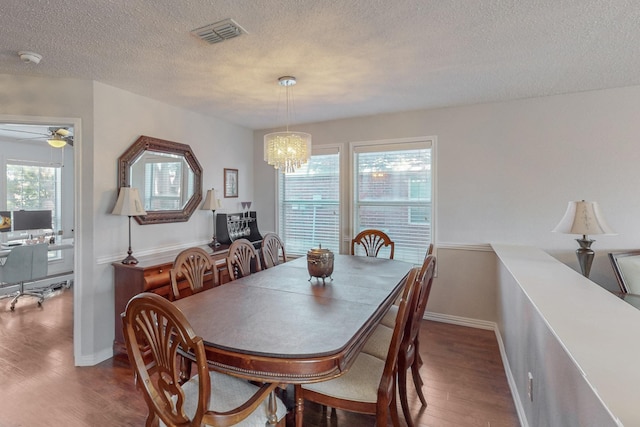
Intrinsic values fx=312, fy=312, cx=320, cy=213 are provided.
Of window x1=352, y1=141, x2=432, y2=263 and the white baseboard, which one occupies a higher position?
window x1=352, y1=141, x2=432, y2=263

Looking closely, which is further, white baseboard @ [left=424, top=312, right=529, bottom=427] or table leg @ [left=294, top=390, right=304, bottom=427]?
white baseboard @ [left=424, top=312, right=529, bottom=427]

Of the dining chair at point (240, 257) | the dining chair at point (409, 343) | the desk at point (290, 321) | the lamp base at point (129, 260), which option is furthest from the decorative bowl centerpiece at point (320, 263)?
the lamp base at point (129, 260)

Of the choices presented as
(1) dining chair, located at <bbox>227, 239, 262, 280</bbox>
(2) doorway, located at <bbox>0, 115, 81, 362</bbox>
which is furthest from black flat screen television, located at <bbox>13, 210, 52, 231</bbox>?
(1) dining chair, located at <bbox>227, 239, 262, 280</bbox>

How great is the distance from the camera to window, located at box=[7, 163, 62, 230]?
16.2ft

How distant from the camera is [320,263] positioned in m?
2.31

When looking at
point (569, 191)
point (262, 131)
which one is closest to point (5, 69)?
point (262, 131)

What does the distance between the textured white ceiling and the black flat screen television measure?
10.7ft

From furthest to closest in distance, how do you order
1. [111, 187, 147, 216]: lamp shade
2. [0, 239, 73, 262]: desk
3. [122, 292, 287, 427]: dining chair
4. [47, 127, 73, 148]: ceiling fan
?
[0, 239, 73, 262]: desk, [47, 127, 73, 148]: ceiling fan, [111, 187, 147, 216]: lamp shade, [122, 292, 287, 427]: dining chair

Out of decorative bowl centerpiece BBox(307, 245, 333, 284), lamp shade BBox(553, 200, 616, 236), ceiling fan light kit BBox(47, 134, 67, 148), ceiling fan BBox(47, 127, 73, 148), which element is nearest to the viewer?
decorative bowl centerpiece BBox(307, 245, 333, 284)

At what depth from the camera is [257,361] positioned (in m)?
1.27

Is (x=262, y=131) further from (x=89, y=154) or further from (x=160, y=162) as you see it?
(x=89, y=154)

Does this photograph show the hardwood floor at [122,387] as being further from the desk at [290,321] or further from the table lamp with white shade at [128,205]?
the table lamp with white shade at [128,205]

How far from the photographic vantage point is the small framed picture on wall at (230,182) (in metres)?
4.29

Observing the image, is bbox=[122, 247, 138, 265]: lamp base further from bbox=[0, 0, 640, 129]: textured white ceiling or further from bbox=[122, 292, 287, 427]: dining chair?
bbox=[122, 292, 287, 427]: dining chair
